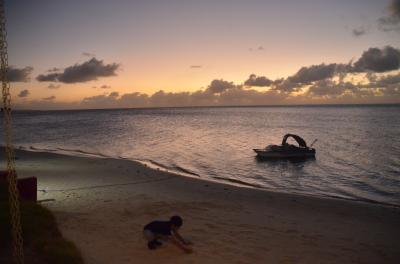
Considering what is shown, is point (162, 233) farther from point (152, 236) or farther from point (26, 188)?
point (26, 188)

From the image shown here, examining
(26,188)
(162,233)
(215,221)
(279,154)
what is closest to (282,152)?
(279,154)

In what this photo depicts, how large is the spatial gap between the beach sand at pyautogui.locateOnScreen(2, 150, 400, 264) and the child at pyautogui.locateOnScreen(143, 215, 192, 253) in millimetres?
270

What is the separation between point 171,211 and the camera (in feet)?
55.0

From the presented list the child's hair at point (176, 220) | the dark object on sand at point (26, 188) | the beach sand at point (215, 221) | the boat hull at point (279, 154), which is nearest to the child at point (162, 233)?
the child's hair at point (176, 220)

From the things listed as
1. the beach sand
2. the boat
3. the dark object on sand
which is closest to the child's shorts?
the beach sand

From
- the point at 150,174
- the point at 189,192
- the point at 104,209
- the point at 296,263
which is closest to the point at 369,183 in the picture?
the point at 189,192

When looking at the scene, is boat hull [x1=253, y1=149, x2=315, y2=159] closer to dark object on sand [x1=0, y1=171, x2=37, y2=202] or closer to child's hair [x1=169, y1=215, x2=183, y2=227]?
dark object on sand [x1=0, y1=171, x2=37, y2=202]

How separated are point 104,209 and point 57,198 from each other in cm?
390

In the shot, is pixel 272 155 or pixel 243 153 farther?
pixel 243 153

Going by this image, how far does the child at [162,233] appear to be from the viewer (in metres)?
11.1

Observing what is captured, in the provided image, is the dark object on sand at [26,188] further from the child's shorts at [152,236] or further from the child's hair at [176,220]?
the child's hair at [176,220]

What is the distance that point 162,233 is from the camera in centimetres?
1112

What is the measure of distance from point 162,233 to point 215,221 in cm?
476

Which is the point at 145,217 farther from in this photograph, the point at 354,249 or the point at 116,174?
the point at 116,174
